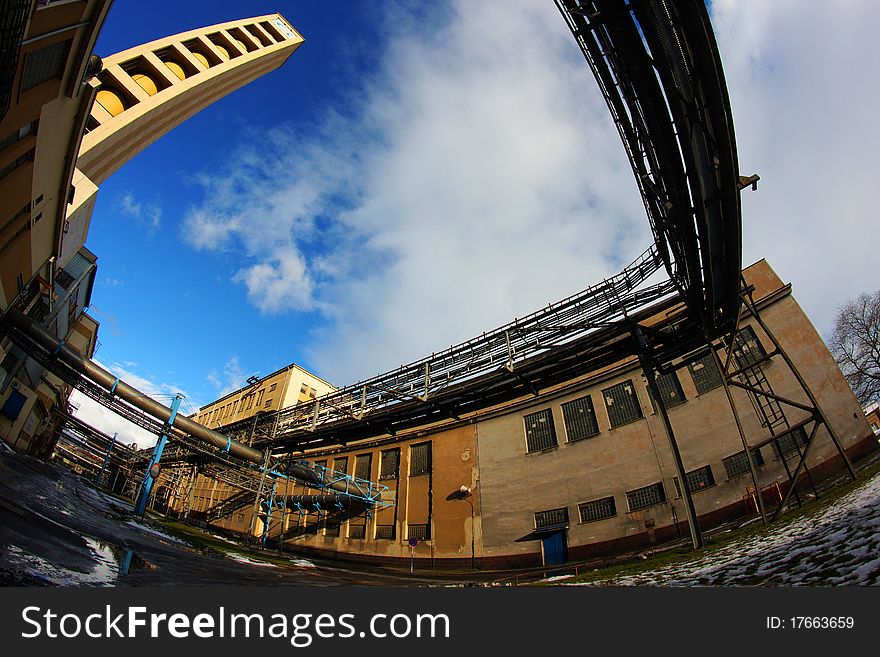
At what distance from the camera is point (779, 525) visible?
25.6ft

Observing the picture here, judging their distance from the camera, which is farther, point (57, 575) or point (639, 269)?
point (639, 269)

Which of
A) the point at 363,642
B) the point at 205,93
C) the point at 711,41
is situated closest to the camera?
the point at 363,642

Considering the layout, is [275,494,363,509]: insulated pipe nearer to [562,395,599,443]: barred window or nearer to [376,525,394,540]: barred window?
[376,525,394,540]: barred window

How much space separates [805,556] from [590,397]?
12.0 metres

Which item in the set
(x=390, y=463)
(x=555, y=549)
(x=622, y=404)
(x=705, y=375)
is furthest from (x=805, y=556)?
(x=390, y=463)

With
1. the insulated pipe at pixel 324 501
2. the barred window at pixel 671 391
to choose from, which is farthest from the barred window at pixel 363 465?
the barred window at pixel 671 391

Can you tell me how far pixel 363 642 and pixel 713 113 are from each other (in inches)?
311

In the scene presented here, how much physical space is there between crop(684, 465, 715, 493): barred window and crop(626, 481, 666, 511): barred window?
3.36 ft

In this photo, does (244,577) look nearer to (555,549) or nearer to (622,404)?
(555,549)

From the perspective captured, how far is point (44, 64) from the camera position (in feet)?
29.5

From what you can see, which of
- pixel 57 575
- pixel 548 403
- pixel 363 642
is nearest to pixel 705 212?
pixel 363 642

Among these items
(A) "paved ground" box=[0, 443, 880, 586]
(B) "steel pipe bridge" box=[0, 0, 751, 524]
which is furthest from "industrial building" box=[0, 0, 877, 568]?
(A) "paved ground" box=[0, 443, 880, 586]

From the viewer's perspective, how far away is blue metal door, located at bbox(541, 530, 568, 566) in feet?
47.6

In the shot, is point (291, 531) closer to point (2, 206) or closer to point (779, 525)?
point (2, 206)
